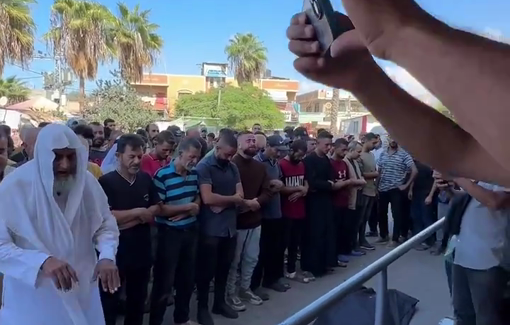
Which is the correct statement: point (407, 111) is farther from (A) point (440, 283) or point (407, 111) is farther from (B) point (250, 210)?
(A) point (440, 283)

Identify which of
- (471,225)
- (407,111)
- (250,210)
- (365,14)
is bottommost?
(250,210)

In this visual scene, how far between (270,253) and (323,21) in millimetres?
5941

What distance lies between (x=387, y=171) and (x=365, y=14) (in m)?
8.71

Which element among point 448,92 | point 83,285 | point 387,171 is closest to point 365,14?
point 448,92

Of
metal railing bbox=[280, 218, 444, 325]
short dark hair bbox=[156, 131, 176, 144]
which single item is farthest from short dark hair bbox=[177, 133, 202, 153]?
metal railing bbox=[280, 218, 444, 325]

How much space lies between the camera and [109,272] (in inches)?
108

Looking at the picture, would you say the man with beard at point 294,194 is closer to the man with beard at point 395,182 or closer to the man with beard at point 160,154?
the man with beard at point 160,154

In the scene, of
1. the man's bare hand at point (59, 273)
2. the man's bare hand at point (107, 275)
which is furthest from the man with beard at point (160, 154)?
the man's bare hand at point (59, 273)

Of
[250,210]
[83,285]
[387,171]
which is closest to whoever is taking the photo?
[83,285]

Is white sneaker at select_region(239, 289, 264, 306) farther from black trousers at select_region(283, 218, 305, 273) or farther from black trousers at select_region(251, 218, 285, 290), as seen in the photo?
black trousers at select_region(283, 218, 305, 273)

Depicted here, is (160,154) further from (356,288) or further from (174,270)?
(356,288)

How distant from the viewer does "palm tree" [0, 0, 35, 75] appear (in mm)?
17516

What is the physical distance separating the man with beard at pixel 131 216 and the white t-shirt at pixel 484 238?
2.51 metres

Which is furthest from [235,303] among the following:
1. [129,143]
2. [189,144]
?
[129,143]
